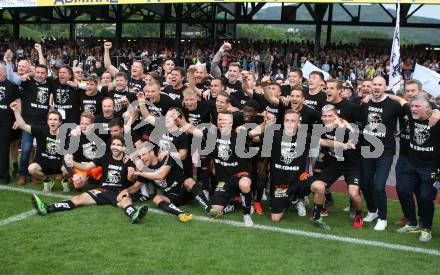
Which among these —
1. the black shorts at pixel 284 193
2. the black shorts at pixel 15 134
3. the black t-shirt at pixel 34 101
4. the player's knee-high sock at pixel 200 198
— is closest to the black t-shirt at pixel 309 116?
the black shorts at pixel 284 193

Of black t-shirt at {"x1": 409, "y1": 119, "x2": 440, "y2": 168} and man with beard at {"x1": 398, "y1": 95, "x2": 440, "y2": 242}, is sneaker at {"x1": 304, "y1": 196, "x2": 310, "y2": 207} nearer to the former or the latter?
man with beard at {"x1": 398, "y1": 95, "x2": 440, "y2": 242}

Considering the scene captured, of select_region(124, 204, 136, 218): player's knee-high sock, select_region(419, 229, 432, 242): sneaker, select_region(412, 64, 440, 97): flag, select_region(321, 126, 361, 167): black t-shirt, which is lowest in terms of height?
select_region(419, 229, 432, 242): sneaker

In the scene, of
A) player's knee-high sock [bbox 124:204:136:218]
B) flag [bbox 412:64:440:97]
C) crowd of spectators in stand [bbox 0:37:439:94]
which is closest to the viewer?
player's knee-high sock [bbox 124:204:136:218]

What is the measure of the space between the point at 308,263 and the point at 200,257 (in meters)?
1.10

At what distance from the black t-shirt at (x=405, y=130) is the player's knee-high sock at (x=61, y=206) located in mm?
4327

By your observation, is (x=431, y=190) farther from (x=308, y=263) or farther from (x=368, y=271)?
(x=308, y=263)

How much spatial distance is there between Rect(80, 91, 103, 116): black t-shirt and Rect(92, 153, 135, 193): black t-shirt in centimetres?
139

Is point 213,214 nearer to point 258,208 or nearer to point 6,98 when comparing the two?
point 258,208

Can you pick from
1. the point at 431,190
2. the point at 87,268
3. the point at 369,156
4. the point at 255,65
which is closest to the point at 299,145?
the point at 369,156

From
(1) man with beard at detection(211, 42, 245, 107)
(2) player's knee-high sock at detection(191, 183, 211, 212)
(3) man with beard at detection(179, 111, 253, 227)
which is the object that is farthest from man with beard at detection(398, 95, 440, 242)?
(1) man with beard at detection(211, 42, 245, 107)

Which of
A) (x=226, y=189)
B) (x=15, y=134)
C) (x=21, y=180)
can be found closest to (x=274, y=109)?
(x=226, y=189)

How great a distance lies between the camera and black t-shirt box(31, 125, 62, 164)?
23.5 feet

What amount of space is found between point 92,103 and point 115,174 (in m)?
1.73

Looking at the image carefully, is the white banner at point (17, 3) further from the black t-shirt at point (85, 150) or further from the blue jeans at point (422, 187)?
the blue jeans at point (422, 187)
